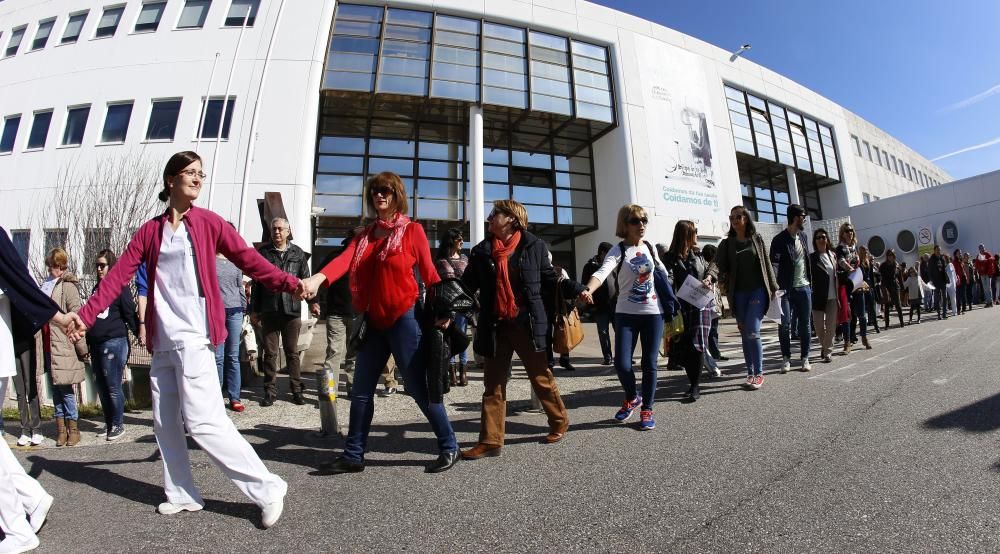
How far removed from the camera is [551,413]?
3.72 metres

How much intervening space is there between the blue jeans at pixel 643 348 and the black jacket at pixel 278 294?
142 inches

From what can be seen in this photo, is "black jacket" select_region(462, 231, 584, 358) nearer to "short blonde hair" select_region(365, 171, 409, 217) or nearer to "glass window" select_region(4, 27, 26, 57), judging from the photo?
"short blonde hair" select_region(365, 171, 409, 217)

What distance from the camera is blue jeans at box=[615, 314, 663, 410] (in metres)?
4.08

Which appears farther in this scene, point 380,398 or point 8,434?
point 380,398

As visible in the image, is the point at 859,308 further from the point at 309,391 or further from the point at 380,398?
the point at 309,391

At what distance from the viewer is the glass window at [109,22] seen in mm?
17625

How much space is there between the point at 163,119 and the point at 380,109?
7118mm

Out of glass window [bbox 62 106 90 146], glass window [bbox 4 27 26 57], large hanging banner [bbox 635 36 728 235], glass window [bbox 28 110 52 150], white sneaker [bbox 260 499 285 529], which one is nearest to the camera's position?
white sneaker [bbox 260 499 285 529]

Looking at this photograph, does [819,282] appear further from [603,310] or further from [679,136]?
[679,136]

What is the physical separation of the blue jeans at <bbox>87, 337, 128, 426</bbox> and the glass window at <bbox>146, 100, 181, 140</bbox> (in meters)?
13.9

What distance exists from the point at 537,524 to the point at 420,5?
19.3 m

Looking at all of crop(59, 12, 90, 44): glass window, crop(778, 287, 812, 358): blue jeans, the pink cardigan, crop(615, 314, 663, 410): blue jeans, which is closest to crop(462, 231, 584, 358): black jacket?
crop(615, 314, 663, 410): blue jeans

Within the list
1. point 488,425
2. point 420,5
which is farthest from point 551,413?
point 420,5

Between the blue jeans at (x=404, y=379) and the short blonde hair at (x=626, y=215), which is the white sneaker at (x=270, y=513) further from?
the short blonde hair at (x=626, y=215)
